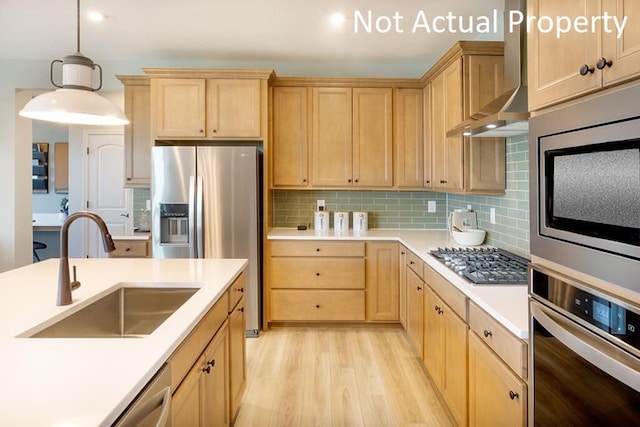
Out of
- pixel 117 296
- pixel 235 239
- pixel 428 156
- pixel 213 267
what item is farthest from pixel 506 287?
pixel 235 239

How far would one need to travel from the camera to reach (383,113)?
388 centimetres

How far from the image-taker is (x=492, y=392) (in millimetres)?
1562

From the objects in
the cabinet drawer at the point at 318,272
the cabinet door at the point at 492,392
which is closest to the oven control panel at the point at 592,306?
the cabinet door at the point at 492,392

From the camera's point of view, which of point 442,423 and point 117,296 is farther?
point 442,423

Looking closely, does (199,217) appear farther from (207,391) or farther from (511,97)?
(511,97)

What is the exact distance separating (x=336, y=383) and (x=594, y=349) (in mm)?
2033

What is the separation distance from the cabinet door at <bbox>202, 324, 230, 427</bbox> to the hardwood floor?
50 cm

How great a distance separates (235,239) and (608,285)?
2.98 m

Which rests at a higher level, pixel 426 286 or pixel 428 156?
pixel 428 156

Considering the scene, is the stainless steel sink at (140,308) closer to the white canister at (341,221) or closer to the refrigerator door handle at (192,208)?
the refrigerator door handle at (192,208)

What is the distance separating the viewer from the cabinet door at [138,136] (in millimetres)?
3883

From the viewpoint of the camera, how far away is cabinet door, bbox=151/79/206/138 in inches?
143

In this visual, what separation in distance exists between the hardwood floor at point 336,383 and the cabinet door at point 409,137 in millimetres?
1500

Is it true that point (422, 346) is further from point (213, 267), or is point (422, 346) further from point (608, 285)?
point (608, 285)
